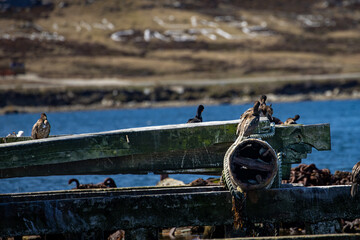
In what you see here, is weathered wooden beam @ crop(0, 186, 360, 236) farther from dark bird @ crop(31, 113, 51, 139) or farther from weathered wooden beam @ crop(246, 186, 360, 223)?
dark bird @ crop(31, 113, 51, 139)

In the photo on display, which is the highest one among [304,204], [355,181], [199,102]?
[355,181]

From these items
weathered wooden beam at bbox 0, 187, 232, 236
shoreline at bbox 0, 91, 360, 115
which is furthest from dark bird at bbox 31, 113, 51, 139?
shoreline at bbox 0, 91, 360, 115

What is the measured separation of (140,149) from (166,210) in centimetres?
146

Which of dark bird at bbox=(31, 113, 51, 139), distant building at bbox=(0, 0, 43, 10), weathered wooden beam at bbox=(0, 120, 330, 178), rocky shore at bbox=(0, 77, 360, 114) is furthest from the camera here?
distant building at bbox=(0, 0, 43, 10)

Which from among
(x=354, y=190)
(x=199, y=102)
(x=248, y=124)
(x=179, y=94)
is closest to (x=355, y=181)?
(x=354, y=190)

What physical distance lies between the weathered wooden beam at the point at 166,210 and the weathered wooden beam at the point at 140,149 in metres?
1.07

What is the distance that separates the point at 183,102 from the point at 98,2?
77727mm

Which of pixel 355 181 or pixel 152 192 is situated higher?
pixel 355 181

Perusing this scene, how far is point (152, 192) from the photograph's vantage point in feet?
40.0

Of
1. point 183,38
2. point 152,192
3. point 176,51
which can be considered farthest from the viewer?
A: point 183,38

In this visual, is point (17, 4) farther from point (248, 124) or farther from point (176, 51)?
point (248, 124)

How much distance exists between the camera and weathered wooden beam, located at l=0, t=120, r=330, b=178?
38.2 feet

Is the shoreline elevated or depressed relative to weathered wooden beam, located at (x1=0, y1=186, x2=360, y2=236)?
depressed

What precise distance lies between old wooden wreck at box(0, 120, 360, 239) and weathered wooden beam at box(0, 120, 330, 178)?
0.05 ft
